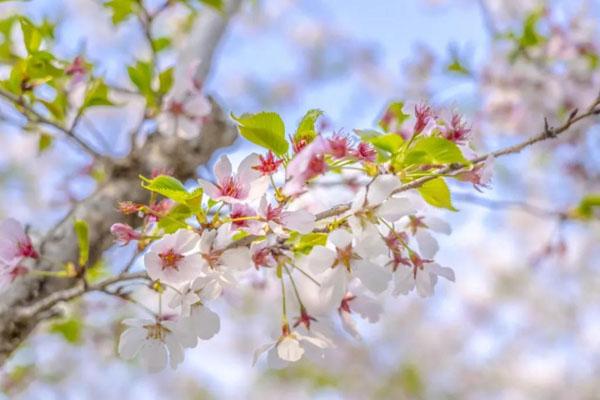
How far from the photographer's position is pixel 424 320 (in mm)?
Result: 6953

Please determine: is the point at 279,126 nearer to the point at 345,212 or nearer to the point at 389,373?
the point at 345,212

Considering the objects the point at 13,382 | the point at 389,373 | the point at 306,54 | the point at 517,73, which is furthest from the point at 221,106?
the point at 306,54

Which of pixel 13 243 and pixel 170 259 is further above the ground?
pixel 170 259

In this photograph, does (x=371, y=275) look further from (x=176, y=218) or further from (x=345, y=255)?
(x=176, y=218)

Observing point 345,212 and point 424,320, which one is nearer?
point 345,212

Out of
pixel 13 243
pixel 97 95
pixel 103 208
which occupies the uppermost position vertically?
pixel 97 95

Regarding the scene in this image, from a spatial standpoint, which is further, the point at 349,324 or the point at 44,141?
the point at 44,141

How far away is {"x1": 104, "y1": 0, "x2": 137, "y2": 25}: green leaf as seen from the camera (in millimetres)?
1165

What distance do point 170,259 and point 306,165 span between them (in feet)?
0.59

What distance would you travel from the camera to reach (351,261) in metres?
0.70

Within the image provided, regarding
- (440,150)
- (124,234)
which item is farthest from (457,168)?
(124,234)

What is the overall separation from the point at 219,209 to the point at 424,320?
21.3 feet

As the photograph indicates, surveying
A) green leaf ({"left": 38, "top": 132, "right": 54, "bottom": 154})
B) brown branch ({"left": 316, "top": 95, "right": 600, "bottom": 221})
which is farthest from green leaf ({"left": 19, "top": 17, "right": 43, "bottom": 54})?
brown branch ({"left": 316, "top": 95, "right": 600, "bottom": 221})

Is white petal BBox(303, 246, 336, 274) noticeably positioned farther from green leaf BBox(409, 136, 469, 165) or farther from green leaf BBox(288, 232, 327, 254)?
green leaf BBox(409, 136, 469, 165)
